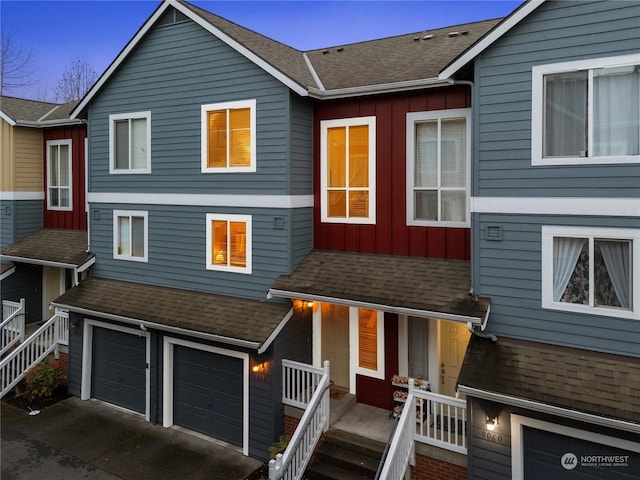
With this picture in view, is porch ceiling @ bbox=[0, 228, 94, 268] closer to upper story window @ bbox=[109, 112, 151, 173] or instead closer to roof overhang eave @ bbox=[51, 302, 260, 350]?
roof overhang eave @ bbox=[51, 302, 260, 350]

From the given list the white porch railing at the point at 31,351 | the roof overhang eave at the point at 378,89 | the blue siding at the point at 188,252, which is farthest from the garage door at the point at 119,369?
the roof overhang eave at the point at 378,89

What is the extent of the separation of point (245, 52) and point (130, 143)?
4305 millimetres

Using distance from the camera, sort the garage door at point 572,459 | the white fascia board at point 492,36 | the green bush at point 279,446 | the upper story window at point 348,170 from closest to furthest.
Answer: the garage door at point 572,459 → the white fascia board at point 492,36 → the green bush at point 279,446 → the upper story window at point 348,170

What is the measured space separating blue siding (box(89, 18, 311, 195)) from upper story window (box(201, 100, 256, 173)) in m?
0.16

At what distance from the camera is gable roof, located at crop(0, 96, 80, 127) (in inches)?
584

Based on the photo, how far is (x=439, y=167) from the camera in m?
9.01

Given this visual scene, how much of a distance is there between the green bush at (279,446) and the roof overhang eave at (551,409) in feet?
13.0

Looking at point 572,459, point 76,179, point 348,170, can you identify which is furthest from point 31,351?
point 572,459

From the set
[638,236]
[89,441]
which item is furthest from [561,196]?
[89,441]

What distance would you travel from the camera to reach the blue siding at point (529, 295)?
6.71 meters

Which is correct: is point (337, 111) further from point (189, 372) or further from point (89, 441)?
point (89, 441)

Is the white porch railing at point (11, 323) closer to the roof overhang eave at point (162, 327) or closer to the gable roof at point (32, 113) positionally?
the roof overhang eave at point (162, 327)

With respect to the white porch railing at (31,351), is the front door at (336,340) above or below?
above

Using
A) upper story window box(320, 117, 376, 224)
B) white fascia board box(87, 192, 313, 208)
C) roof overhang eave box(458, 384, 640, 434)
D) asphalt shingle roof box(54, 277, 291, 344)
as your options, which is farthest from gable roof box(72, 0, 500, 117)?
roof overhang eave box(458, 384, 640, 434)
